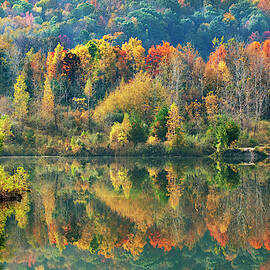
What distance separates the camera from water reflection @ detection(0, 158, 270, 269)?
12.2 m

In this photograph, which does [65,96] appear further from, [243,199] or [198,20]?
[198,20]

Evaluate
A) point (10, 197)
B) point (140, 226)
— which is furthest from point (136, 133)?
point (140, 226)

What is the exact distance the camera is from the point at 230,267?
37.8ft

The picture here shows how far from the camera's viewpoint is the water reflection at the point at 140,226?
40.1 ft

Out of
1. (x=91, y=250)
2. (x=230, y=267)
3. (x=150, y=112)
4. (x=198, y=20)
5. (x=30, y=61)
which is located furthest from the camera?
(x=198, y=20)

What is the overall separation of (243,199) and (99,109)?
38623 mm

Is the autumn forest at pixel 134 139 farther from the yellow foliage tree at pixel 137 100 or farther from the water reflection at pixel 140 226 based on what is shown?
the yellow foliage tree at pixel 137 100

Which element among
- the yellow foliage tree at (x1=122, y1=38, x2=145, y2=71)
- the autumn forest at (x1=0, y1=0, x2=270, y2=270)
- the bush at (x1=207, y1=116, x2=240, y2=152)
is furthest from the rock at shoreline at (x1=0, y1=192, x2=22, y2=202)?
the yellow foliage tree at (x1=122, y1=38, x2=145, y2=71)

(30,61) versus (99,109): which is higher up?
(30,61)

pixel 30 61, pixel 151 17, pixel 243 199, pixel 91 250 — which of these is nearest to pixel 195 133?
pixel 30 61

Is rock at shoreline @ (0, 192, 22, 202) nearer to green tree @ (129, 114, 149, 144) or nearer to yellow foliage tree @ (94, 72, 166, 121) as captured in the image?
green tree @ (129, 114, 149, 144)

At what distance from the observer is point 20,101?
5722cm

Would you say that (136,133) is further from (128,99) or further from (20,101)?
(20,101)

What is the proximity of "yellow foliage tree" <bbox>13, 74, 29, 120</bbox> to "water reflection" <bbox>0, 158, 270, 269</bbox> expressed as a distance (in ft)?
104
